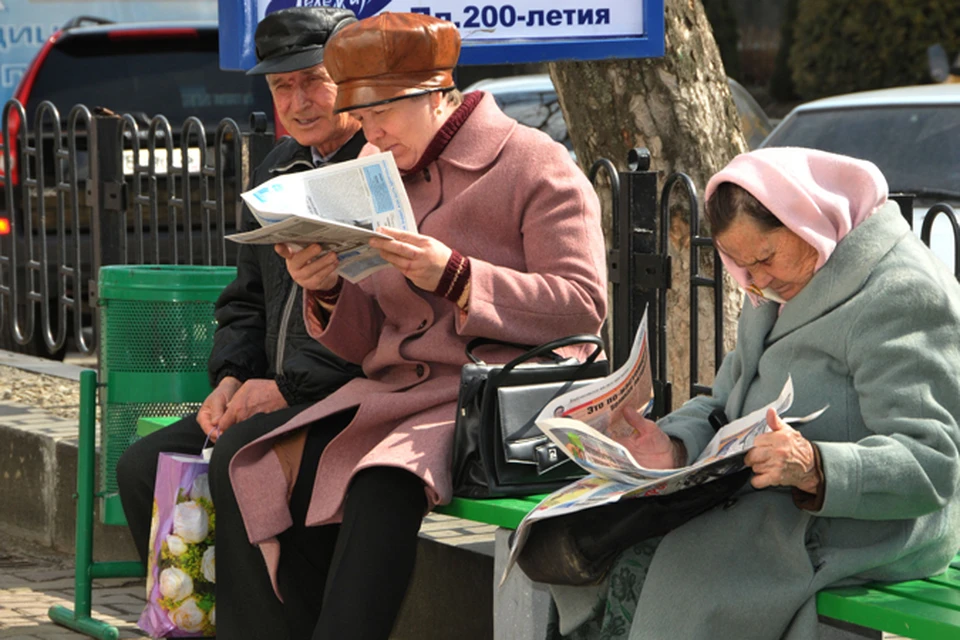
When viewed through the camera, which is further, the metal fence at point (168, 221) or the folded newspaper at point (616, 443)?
the metal fence at point (168, 221)

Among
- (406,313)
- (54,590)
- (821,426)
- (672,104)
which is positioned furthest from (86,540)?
(672,104)

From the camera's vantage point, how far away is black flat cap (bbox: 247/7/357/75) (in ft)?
14.1

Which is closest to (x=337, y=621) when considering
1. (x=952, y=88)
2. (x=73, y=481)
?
(x=73, y=481)

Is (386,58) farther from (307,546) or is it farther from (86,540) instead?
(86,540)

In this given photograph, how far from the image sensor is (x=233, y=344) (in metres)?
4.41

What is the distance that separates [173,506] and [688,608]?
61.4 inches

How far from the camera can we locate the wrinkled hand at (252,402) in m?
4.18

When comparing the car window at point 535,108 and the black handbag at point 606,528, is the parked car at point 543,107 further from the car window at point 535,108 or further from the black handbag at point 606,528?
the black handbag at point 606,528

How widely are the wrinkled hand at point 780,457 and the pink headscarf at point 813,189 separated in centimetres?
38

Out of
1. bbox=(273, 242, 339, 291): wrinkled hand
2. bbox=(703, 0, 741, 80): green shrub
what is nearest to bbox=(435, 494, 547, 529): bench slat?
bbox=(273, 242, 339, 291): wrinkled hand

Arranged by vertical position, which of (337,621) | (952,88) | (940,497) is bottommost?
(337,621)

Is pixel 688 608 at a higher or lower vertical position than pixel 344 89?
lower

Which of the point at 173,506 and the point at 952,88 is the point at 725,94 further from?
the point at 173,506

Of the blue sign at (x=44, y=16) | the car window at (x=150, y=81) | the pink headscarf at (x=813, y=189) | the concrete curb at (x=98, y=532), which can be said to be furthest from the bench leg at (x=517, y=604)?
the blue sign at (x=44, y=16)
